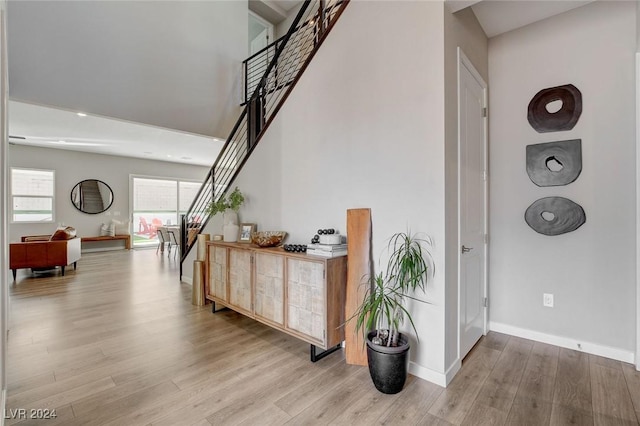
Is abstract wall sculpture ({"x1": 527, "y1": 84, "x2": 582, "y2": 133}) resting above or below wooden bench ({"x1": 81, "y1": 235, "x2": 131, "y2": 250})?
above

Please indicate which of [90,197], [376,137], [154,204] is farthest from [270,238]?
[154,204]

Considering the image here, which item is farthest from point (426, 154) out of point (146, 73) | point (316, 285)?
point (146, 73)

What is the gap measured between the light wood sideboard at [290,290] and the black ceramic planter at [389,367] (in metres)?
0.43

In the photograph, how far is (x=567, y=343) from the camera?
8.23 ft

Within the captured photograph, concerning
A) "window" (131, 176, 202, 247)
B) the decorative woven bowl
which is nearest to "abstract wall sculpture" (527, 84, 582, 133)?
the decorative woven bowl

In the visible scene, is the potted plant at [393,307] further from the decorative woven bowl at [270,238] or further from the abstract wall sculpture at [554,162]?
the abstract wall sculpture at [554,162]

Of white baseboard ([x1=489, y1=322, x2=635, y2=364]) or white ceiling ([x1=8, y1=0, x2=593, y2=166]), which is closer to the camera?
white baseboard ([x1=489, y1=322, x2=635, y2=364])

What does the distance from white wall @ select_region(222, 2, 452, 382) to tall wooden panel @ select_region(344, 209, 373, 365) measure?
9cm

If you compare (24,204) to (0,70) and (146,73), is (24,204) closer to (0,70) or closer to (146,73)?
(146,73)

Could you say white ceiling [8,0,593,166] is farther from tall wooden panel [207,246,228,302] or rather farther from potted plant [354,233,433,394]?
tall wooden panel [207,246,228,302]

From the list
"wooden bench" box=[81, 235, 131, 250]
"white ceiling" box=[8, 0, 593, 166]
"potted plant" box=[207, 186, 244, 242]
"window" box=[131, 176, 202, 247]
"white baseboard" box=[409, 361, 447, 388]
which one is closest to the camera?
"white baseboard" box=[409, 361, 447, 388]

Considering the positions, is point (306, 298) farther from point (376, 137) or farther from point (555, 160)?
point (555, 160)

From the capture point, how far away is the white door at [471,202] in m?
2.27

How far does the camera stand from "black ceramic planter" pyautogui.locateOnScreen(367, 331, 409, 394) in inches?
73.9
